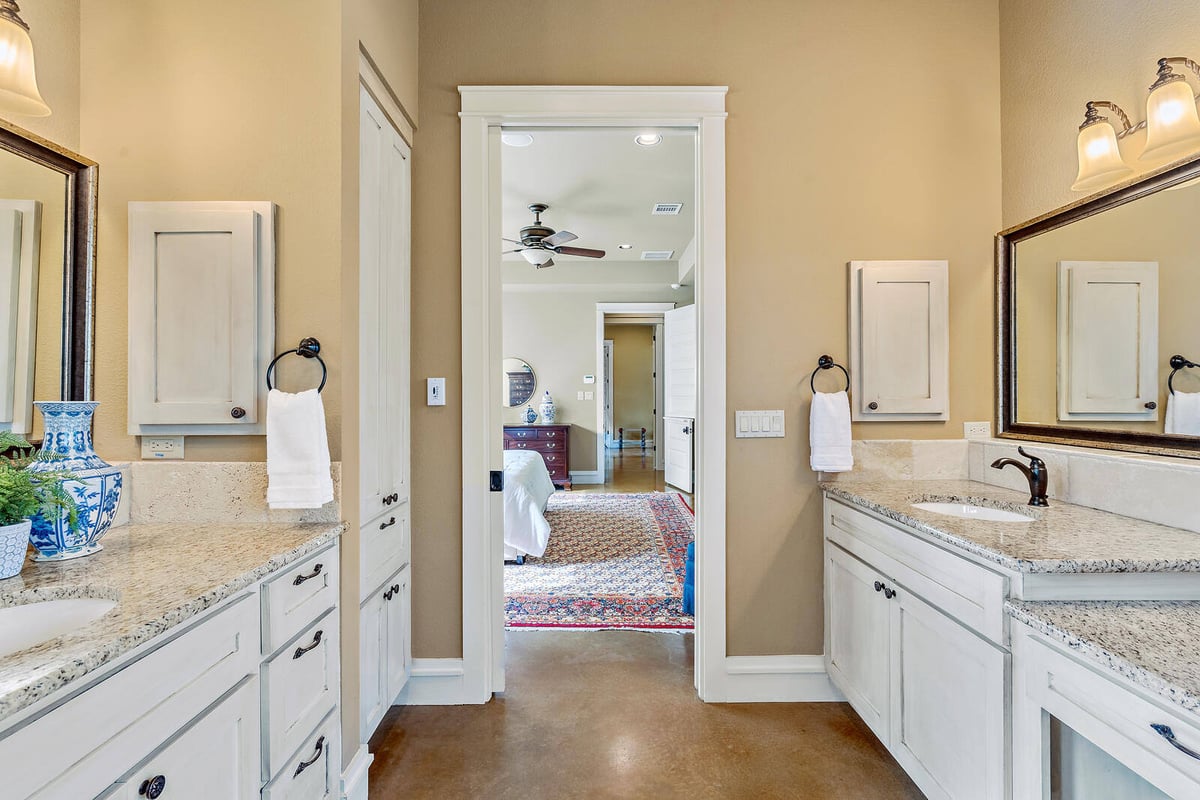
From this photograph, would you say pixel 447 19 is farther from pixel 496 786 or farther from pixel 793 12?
pixel 496 786

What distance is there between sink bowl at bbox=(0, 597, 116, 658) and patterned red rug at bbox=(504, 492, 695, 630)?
195 cm

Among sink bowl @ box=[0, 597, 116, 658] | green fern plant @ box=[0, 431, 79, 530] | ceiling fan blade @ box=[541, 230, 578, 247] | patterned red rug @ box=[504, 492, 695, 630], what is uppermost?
ceiling fan blade @ box=[541, 230, 578, 247]

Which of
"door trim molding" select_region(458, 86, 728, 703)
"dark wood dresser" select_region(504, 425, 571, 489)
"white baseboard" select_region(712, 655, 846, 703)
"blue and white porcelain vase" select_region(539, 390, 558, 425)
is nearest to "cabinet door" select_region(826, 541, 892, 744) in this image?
"white baseboard" select_region(712, 655, 846, 703)

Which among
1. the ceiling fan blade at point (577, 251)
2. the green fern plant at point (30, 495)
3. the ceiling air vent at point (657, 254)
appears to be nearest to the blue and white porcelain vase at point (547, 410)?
the ceiling air vent at point (657, 254)

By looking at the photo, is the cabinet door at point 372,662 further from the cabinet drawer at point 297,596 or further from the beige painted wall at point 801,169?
the beige painted wall at point 801,169

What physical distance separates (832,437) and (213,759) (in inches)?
79.9

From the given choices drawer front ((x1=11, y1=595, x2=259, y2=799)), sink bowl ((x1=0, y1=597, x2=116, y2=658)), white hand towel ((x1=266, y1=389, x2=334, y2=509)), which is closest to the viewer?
drawer front ((x1=11, y1=595, x2=259, y2=799))

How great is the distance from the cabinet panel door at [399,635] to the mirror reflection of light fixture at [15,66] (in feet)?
5.37

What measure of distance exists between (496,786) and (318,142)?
80.2 inches

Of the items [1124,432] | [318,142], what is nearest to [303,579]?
[318,142]

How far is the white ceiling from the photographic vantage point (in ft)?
12.2

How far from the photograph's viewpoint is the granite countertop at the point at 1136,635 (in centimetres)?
85

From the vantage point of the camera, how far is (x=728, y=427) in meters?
2.22

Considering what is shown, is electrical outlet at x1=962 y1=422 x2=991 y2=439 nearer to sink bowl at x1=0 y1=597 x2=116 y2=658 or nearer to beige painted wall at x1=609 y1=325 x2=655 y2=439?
sink bowl at x1=0 y1=597 x2=116 y2=658
